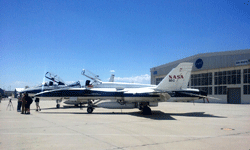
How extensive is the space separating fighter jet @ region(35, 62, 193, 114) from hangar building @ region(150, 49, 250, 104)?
929 inches

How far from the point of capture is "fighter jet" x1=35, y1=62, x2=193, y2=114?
1416 centimetres

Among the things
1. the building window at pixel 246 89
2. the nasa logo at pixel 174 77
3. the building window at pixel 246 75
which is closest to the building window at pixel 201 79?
the building window at pixel 246 75

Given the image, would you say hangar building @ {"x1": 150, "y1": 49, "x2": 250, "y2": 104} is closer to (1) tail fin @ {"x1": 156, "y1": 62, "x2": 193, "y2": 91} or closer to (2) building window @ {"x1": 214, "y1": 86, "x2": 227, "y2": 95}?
(2) building window @ {"x1": 214, "y1": 86, "x2": 227, "y2": 95}

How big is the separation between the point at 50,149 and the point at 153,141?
3189mm

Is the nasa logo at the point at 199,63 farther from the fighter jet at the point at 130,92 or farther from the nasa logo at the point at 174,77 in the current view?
the nasa logo at the point at 174,77

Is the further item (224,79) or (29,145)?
(224,79)

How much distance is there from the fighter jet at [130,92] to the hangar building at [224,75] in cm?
2359

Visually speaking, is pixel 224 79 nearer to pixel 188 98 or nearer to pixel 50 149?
pixel 188 98

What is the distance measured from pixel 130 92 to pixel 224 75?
1086 inches

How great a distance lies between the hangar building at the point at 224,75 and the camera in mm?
32219

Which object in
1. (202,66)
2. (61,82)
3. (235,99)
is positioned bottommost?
(235,99)

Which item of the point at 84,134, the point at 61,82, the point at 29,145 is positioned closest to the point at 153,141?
the point at 84,134

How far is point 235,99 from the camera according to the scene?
113ft

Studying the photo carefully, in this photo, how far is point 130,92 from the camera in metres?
14.7
